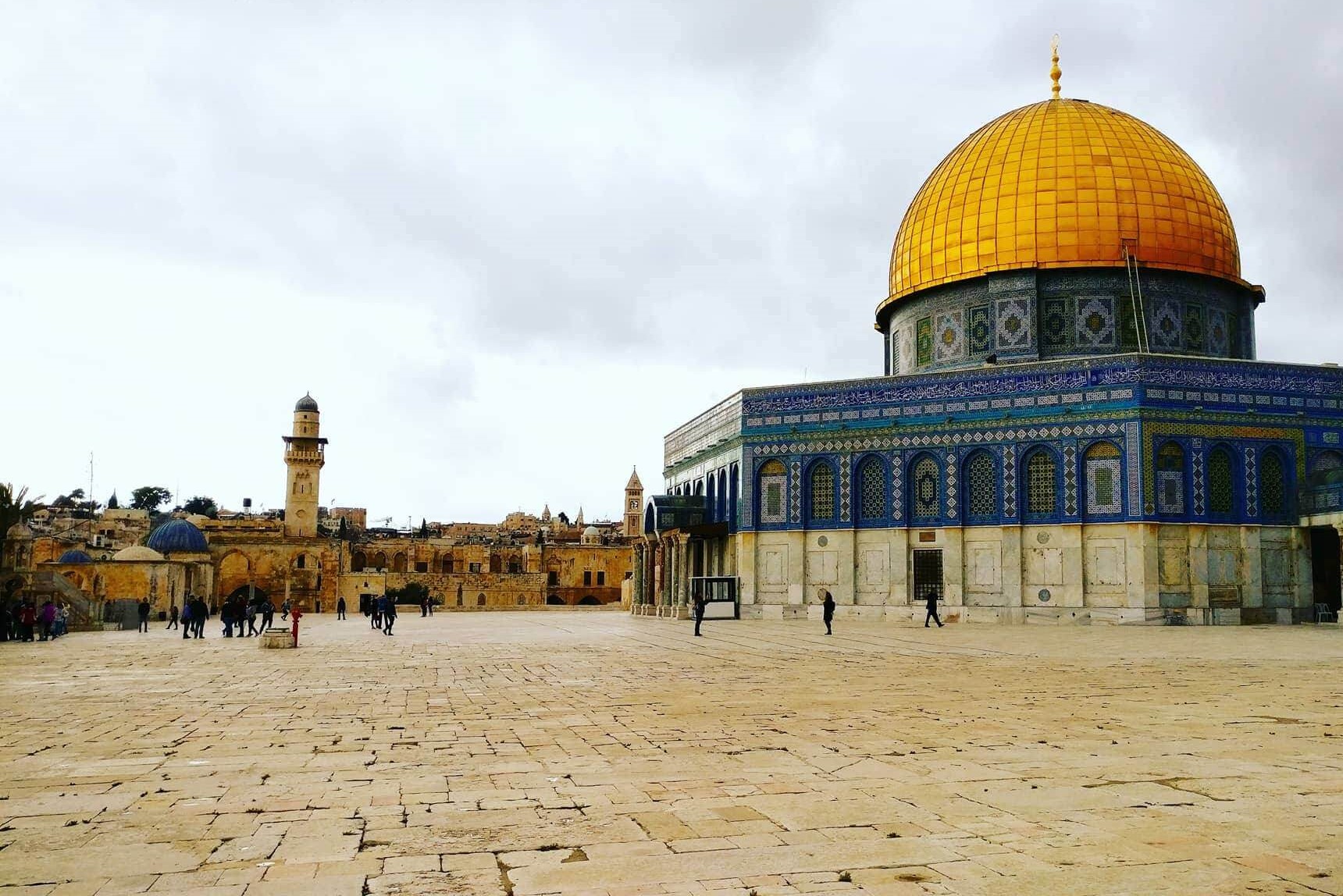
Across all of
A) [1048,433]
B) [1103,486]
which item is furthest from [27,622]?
[1103,486]

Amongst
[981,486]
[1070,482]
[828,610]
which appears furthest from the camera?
[981,486]

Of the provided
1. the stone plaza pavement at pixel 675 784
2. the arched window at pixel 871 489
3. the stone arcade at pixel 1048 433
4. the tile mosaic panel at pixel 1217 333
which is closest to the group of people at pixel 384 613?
the stone arcade at pixel 1048 433

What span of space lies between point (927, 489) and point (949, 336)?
20.8 feet

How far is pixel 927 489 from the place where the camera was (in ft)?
111

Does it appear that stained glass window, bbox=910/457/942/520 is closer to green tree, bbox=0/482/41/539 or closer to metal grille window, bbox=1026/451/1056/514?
metal grille window, bbox=1026/451/1056/514

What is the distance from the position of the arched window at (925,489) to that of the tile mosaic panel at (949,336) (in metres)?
5.02

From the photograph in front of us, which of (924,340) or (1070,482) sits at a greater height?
(924,340)

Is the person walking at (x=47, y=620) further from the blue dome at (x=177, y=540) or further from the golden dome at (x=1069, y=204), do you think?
the blue dome at (x=177, y=540)

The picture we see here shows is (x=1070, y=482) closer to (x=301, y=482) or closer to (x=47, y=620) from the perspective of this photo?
(x=47, y=620)

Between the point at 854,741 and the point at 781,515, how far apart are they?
27.3m

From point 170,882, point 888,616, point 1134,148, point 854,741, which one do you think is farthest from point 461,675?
point 1134,148

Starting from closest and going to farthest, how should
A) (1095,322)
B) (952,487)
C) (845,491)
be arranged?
(952,487), (845,491), (1095,322)

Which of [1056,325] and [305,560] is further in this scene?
[305,560]

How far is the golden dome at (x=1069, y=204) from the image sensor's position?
3562 cm
